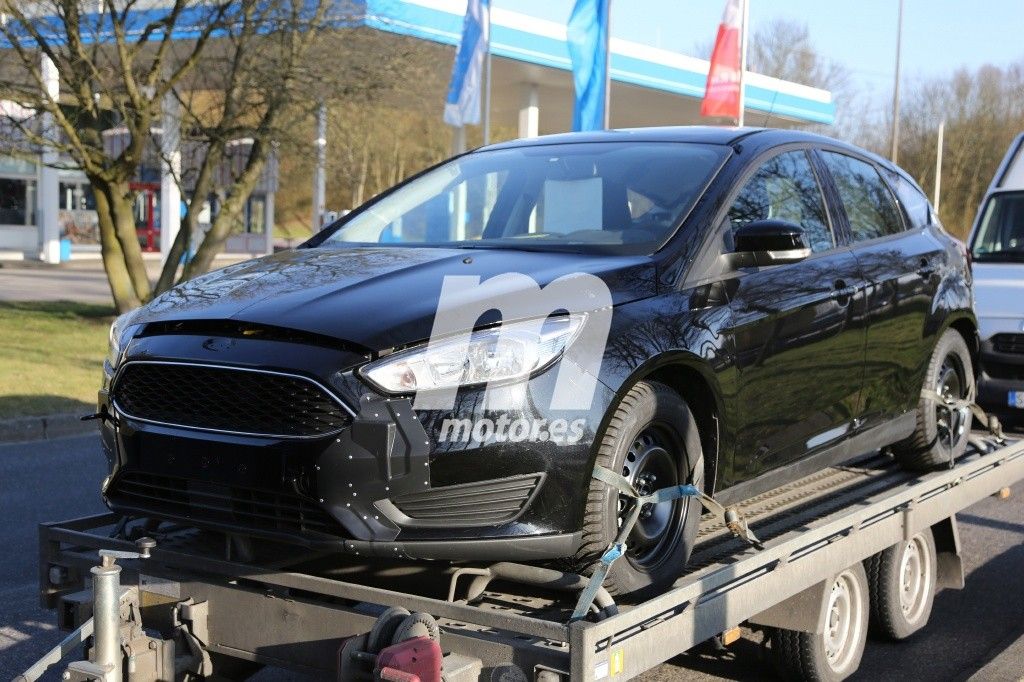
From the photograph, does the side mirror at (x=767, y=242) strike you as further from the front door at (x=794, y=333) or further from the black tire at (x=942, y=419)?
the black tire at (x=942, y=419)

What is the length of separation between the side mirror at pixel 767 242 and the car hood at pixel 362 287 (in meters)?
0.51

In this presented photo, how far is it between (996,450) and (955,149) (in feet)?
178

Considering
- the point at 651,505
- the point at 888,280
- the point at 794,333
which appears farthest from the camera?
the point at 888,280

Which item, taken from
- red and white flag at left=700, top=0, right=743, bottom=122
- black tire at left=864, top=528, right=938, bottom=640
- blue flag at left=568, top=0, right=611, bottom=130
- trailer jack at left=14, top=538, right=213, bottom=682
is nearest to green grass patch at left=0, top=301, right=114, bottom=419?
trailer jack at left=14, top=538, right=213, bottom=682

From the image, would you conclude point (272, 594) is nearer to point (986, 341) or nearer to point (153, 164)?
point (986, 341)

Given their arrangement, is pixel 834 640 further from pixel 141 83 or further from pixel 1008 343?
pixel 141 83

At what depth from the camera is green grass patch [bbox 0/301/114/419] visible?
11633 mm

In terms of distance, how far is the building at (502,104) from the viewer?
24.8m

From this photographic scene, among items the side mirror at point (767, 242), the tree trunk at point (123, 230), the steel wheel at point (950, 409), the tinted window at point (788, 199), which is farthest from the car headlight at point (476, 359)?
the tree trunk at point (123, 230)

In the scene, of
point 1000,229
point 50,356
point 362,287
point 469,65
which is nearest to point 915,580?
point 362,287

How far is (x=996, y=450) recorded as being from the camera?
6.52 metres

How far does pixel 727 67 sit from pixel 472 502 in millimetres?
18861

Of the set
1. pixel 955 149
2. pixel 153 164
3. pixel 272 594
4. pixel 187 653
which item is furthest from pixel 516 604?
pixel 955 149

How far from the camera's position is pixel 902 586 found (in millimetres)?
5551
